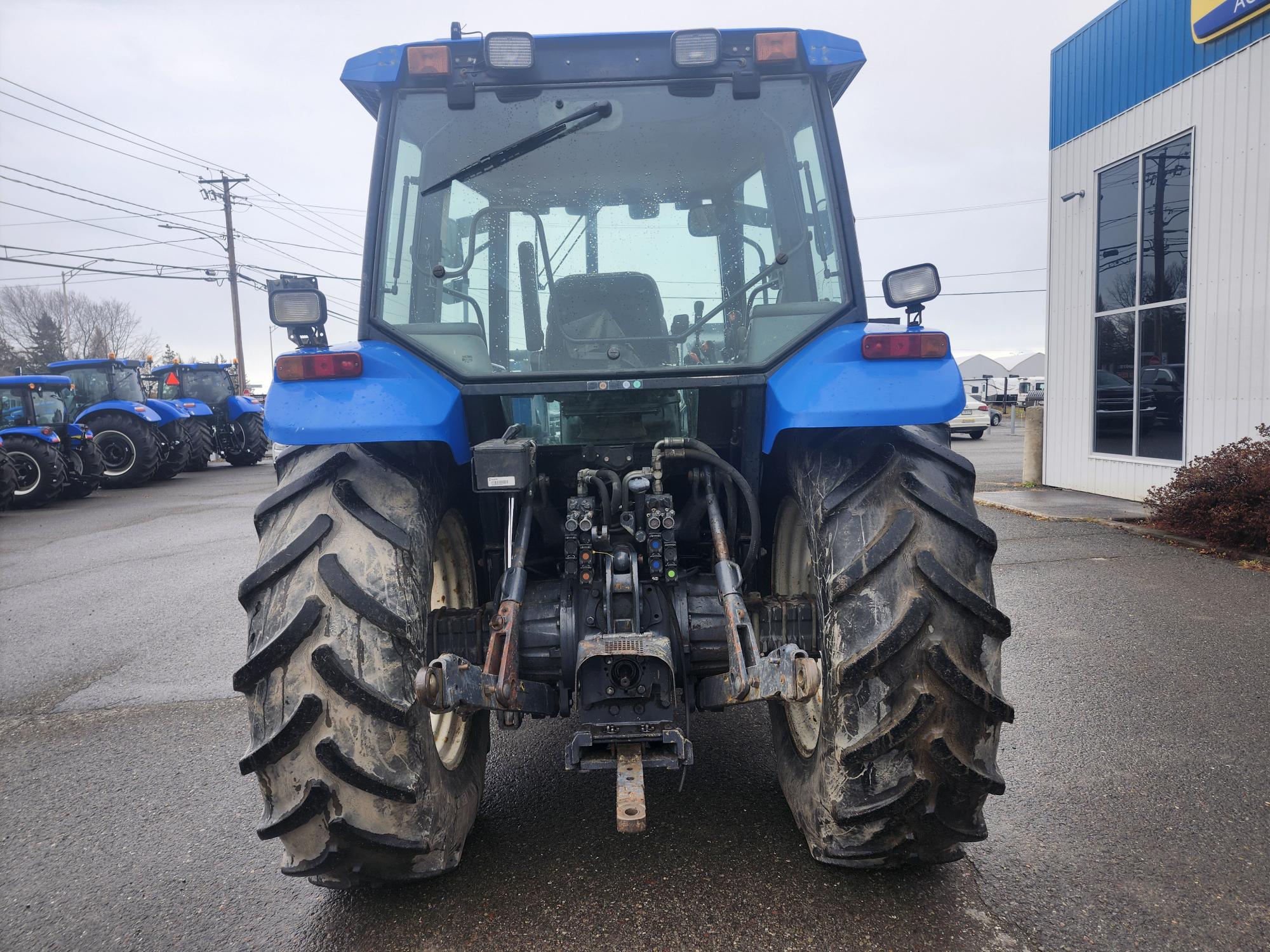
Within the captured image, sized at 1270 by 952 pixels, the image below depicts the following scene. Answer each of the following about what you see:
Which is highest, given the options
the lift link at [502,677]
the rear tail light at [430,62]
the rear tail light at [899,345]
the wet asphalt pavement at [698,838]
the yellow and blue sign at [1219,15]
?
the yellow and blue sign at [1219,15]

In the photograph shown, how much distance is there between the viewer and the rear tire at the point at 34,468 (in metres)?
14.4

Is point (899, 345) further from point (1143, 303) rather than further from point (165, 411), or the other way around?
point (165, 411)

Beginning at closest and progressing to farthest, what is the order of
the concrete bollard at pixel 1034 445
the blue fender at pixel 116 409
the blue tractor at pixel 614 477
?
1. the blue tractor at pixel 614 477
2. the concrete bollard at pixel 1034 445
3. the blue fender at pixel 116 409

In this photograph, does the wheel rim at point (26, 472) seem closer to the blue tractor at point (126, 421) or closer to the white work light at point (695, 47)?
the blue tractor at point (126, 421)

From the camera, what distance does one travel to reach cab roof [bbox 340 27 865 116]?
2746 mm

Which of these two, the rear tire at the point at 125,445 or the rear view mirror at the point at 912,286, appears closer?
the rear view mirror at the point at 912,286

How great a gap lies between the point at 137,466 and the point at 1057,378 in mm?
16952

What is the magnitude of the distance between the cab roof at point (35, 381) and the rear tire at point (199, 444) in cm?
370

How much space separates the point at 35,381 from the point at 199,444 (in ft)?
17.2

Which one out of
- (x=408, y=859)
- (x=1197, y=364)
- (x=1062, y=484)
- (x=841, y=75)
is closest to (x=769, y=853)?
(x=408, y=859)

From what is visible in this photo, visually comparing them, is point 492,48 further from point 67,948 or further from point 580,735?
point 67,948

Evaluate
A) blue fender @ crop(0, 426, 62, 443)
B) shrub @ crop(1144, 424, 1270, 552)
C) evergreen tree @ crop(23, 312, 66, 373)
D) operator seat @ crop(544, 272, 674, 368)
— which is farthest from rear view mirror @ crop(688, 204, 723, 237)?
evergreen tree @ crop(23, 312, 66, 373)

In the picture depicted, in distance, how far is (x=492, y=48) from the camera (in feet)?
8.73

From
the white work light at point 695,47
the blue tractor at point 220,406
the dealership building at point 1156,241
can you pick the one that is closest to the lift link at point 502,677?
the white work light at point 695,47
